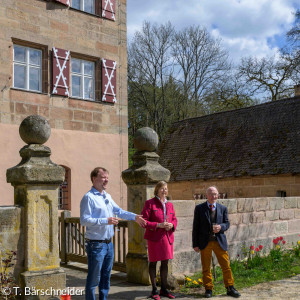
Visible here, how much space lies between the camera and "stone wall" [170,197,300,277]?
7.80 m

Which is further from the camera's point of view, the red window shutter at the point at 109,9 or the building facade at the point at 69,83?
the red window shutter at the point at 109,9

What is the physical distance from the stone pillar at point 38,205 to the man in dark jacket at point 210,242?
1.95 metres

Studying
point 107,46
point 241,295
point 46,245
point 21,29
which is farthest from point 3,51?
point 241,295

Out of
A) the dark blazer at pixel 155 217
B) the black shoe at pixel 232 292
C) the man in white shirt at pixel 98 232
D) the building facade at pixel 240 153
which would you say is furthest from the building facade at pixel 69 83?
the man in white shirt at pixel 98 232

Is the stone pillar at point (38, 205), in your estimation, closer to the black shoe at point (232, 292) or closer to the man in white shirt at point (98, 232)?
the man in white shirt at point (98, 232)

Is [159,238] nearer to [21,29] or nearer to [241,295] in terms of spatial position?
[241,295]

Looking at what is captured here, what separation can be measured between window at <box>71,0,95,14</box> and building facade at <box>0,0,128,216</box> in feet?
0.10

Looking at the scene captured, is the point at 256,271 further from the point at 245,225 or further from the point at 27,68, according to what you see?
the point at 27,68

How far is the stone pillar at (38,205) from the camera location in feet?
18.7

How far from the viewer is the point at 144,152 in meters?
7.59

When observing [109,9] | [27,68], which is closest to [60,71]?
[27,68]

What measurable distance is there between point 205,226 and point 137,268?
5.04ft

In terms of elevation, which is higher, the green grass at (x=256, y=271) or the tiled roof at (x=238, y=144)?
the tiled roof at (x=238, y=144)

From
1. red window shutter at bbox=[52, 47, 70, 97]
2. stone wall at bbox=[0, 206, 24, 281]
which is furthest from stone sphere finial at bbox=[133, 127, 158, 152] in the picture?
red window shutter at bbox=[52, 47, 70, 97]
